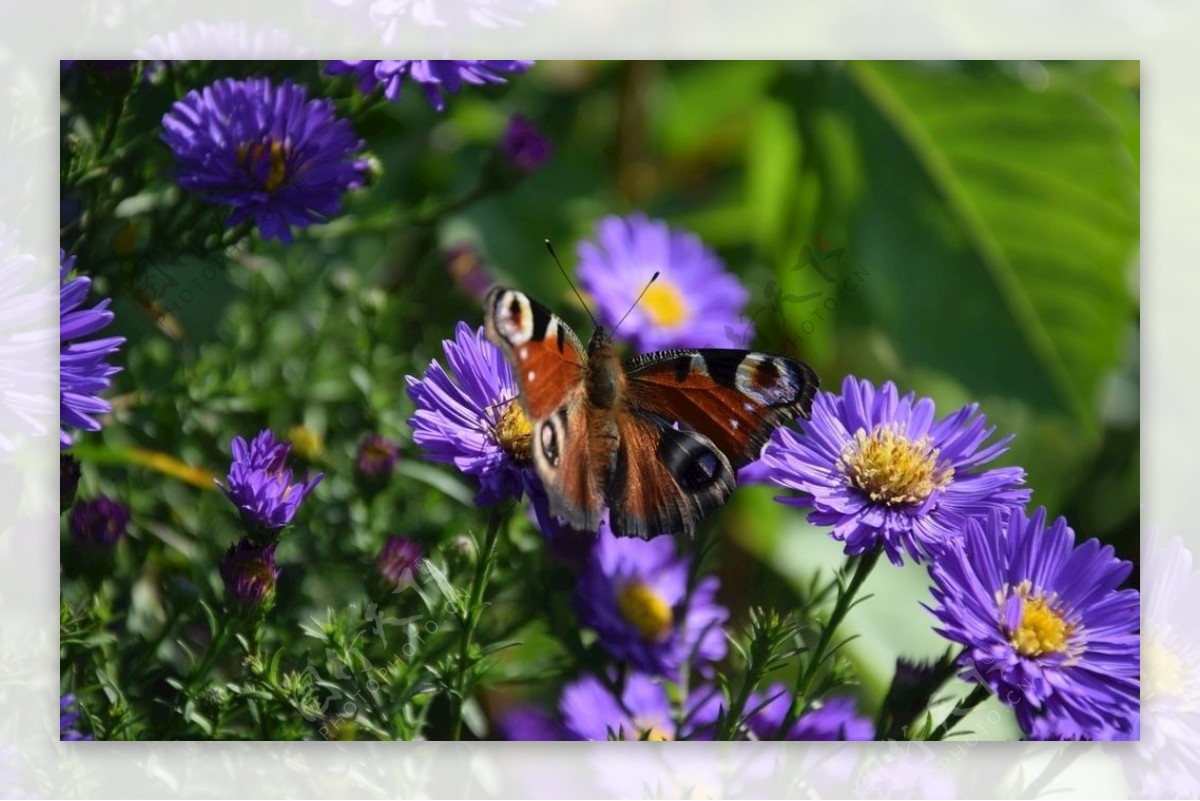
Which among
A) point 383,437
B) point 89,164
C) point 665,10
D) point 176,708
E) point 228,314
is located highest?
point 665,10

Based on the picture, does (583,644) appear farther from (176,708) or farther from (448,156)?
(448,156)

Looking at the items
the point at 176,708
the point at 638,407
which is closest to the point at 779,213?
the point at 638,407

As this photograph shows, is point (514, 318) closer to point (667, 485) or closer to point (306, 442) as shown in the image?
point (667, 485)

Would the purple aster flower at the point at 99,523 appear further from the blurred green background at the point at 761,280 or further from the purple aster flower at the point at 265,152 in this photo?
the purple aster flower at the point at 265,152

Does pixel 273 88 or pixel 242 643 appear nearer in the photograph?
pixel 242 643

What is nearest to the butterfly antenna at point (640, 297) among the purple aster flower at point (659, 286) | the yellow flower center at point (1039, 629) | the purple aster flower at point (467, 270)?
the purple aster flower at point (659, 286)

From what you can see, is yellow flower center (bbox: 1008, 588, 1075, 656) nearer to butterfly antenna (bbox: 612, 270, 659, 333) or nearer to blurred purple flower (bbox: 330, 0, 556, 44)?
butterfly antenna (bbox: 612, 270, 659, 333)
